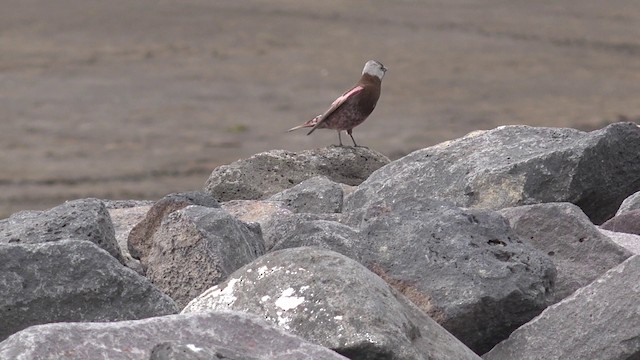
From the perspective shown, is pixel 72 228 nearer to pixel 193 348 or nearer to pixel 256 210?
pixel 256 210

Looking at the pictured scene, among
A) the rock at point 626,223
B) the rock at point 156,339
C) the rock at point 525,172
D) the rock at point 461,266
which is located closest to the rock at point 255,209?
the rock at point 525,172

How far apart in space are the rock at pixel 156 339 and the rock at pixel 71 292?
2.10ft

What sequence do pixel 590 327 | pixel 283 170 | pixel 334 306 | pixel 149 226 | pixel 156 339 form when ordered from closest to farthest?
pixel 156 339
pixel 334 306
pixel 590 327
pixel 149 226
pixel 283 170

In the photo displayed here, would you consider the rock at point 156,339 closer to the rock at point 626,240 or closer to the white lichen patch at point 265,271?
the white lichen patch at point 265,271

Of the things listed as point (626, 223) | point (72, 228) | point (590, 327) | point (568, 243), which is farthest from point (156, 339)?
point (626, 223)

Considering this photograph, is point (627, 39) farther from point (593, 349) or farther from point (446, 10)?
point (593, 349)

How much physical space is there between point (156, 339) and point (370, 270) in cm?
113

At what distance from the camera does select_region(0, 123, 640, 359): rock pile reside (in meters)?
3.34

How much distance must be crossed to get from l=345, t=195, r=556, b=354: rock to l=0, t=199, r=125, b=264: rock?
0.95 m

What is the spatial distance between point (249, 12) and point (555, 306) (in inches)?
680

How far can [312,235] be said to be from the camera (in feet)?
15.3

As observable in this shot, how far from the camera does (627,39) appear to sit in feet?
68.9

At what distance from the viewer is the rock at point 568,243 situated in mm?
4688

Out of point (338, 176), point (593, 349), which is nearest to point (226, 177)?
point (338, 176)
